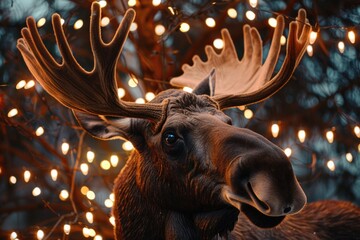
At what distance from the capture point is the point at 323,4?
12.7 ft

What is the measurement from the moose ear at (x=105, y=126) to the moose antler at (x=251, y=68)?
305mm

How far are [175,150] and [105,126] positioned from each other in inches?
11.5

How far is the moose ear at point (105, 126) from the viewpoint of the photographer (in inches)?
89.8

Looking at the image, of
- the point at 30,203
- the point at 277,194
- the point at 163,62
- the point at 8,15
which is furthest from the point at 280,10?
the point at 277,194

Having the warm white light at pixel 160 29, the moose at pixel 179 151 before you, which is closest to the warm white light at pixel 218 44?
the warm white light at pixel 160 29

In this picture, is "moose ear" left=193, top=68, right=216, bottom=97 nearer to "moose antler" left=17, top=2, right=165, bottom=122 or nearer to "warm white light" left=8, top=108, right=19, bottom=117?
"moose antler" left=17, top=2, right=165, bottom=122

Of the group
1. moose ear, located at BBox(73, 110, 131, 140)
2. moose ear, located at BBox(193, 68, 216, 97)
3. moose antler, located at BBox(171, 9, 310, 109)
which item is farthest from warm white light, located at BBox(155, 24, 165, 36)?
moose ear, located at BBox(73, 110, 131, 140)

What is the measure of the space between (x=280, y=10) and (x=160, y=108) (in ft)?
→ 5.87

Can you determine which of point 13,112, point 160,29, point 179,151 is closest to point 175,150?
point 179,151

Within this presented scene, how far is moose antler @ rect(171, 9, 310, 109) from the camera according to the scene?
2.31 metres

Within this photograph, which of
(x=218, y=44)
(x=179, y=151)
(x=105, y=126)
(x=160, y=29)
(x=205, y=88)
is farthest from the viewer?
(x=160, y=29)

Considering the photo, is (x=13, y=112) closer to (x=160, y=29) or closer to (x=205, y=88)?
(x=160, y=29)

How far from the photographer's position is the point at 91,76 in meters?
2.15

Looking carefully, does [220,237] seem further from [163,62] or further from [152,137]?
[163,62]
